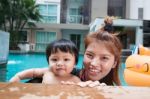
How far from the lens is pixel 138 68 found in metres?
4.96

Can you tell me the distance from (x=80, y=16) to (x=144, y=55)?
65.8ft

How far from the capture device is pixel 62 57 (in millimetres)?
1488

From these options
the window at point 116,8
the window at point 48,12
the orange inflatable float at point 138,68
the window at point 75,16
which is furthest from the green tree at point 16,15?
the orange inflatable float at point 138,68

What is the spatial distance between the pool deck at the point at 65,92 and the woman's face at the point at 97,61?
538 millimetres

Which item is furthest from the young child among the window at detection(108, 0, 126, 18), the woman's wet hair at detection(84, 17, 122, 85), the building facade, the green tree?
the window at detection(108, 0, 126, 18)

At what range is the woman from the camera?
1496 millimetres

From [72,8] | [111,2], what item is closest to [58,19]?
[72,8]

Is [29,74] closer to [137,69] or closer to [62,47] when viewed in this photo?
[62,47]

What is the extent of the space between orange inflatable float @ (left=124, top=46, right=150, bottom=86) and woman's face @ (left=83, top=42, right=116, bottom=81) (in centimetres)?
304

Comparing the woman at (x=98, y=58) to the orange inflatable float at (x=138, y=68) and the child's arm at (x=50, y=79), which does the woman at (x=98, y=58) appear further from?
the orange inflatable float at (x=138, y=68)

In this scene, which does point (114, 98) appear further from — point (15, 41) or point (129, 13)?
point (129, 13)

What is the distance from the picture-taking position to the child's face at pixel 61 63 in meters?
1.47

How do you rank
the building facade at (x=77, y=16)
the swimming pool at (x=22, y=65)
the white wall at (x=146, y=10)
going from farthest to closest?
the white wall at (x=146, y=10)
the building facade at (x=77, y=16)
the swimming pool at (x=22, y=65)

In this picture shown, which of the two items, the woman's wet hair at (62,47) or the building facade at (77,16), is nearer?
the woman's wet hair at (62,47)
